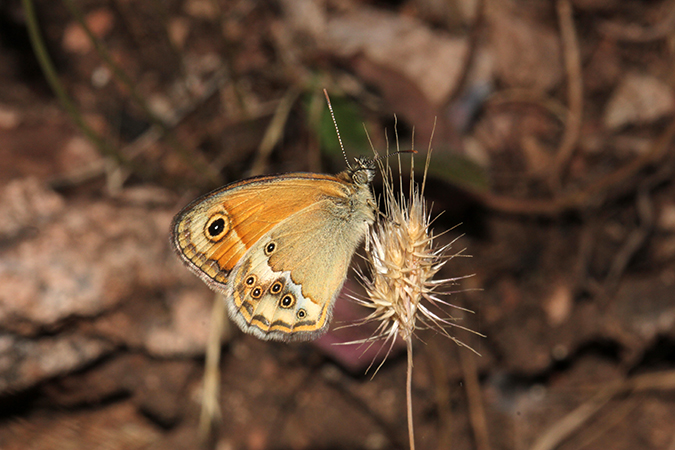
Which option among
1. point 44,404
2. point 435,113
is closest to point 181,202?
point 44,404

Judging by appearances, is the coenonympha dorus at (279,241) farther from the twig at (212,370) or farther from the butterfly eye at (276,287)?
the twig at (212,370)

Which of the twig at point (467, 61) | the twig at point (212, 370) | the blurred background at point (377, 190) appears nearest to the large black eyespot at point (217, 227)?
the blurred background at point (377, 190)

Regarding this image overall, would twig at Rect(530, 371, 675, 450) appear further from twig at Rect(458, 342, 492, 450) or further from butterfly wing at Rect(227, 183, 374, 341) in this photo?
butterfly wing at Rect(227, 183, 374, 341)

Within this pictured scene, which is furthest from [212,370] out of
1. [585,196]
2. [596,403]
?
[585,196]

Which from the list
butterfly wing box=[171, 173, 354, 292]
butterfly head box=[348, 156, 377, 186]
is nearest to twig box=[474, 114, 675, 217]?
butterfly head box=[348, 156, 377, 186]

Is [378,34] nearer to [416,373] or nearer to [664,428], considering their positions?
[416,373]

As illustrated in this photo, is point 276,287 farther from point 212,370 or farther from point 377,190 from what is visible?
point 212,370
